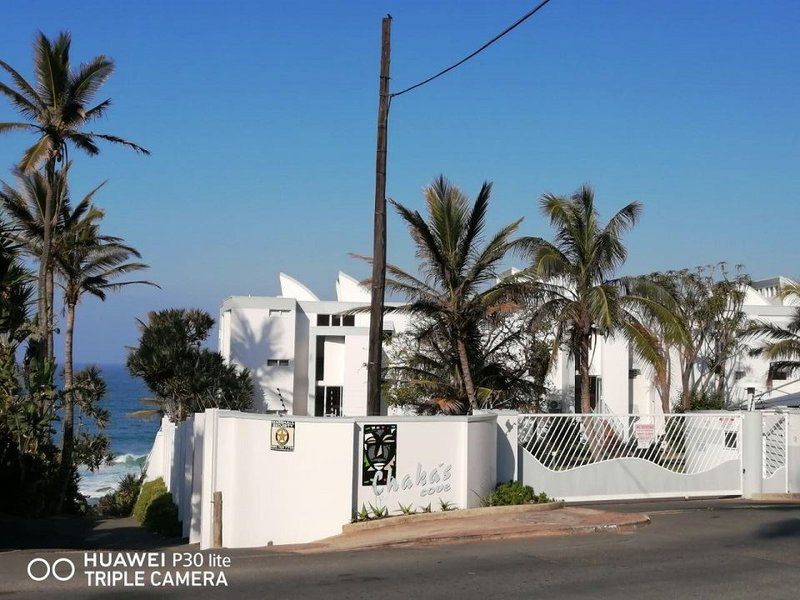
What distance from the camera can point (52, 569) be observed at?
1127 centimetres

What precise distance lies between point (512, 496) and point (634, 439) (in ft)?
10.7

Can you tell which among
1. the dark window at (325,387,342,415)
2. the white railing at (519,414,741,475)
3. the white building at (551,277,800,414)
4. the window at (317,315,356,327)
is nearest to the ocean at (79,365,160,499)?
the dark window at (325,387,342,415)

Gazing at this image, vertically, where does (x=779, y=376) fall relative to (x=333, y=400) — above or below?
above

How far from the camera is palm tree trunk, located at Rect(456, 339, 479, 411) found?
78.9ft

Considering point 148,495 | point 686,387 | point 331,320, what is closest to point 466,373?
point 148,495

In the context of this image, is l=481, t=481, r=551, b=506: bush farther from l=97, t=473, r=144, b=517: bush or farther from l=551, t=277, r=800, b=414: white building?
l=551, t=277, r=800, b=414: white building

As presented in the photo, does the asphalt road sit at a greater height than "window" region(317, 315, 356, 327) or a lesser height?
lesser

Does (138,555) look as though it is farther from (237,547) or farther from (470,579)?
(470,579)

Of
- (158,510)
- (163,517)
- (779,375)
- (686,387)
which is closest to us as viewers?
Answer: (163,517)

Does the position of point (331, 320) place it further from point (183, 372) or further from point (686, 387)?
point (686, 387)

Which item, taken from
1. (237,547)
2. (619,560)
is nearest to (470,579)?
(619,560)

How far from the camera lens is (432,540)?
13438 mm

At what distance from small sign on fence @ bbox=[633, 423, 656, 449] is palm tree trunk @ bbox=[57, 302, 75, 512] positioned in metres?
16.0

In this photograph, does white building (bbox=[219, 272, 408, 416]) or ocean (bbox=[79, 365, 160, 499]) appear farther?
ocean (bbox=[79, 365, 160, 499])
